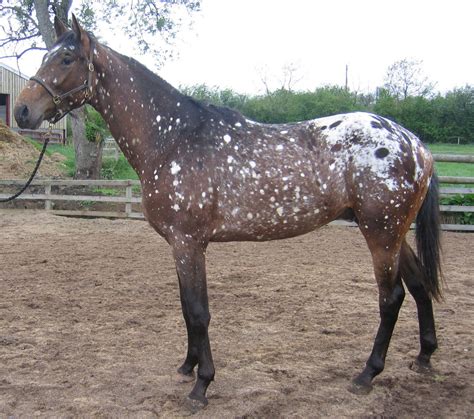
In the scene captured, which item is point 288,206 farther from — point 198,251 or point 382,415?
point 382,415

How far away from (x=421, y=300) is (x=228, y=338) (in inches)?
→ 65.3

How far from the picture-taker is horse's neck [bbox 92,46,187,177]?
3326mm

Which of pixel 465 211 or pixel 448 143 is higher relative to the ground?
pixel 448 143

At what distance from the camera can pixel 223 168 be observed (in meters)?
3.21

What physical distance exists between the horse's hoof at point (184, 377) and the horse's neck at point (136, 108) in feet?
4.97

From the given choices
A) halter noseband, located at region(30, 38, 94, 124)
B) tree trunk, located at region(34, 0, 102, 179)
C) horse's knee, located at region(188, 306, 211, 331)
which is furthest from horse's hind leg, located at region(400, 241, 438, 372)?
tree trunk, located at region(34, 0, 102, 179)

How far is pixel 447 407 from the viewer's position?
299cm

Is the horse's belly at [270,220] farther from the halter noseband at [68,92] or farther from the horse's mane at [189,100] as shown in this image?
the halter noseband at [68,92]

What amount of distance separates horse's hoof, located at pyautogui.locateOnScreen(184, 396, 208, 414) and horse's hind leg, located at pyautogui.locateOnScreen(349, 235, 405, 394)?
1032mm

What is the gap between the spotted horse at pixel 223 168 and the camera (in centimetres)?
316

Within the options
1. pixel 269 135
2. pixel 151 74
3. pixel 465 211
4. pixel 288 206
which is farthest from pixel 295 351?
pixel 465 211

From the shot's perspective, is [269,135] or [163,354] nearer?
[269,135]

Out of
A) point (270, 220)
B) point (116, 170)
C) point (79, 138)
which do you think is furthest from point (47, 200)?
point (270, 220)

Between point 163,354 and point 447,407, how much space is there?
83.6 inches
